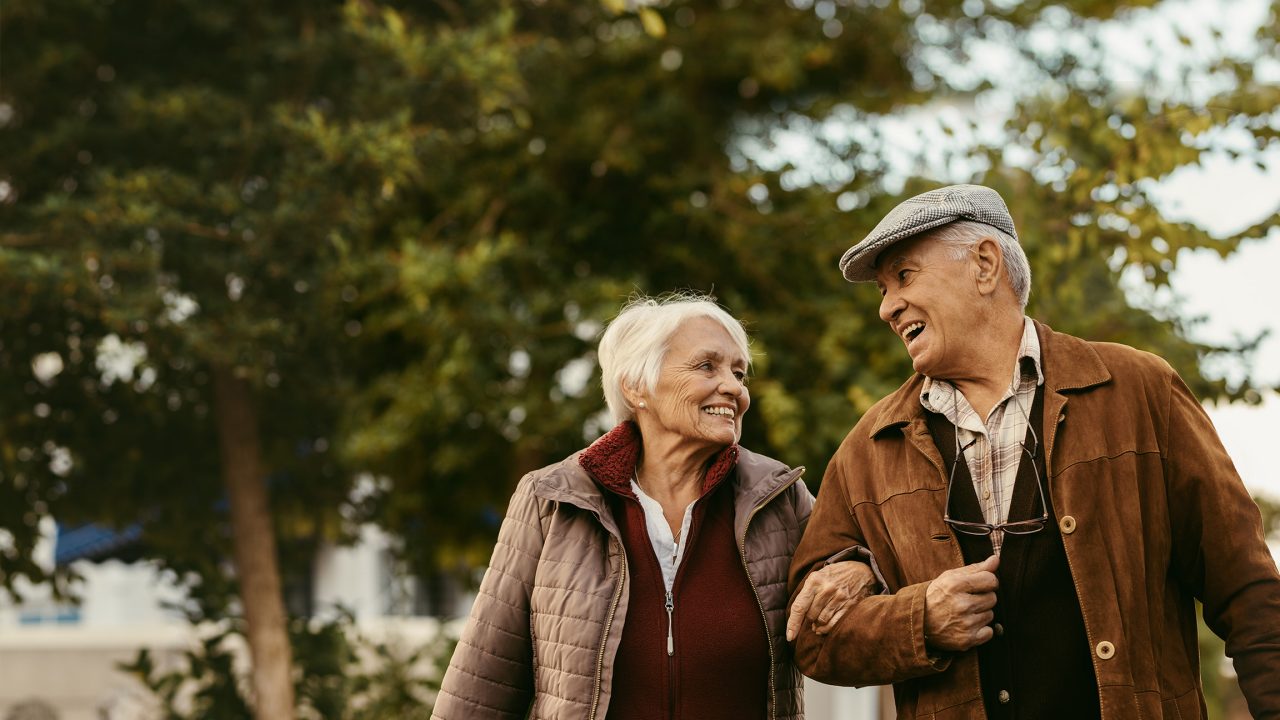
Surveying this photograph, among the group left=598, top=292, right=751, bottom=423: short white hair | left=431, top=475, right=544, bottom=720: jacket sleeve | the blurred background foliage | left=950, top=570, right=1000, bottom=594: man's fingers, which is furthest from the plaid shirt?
the blurred background foliage

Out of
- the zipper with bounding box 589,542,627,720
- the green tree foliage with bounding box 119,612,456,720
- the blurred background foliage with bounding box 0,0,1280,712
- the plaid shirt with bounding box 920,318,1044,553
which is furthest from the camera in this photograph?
the green tree foliage with bounding box 119,612,456,720

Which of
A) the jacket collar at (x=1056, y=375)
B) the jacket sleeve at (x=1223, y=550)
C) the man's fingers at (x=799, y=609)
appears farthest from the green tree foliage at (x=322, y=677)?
the jacket sleeve at (x=1223, y=550)

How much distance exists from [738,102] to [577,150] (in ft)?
4.04

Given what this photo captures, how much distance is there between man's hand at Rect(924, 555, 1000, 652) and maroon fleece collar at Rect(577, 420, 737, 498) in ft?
2.44

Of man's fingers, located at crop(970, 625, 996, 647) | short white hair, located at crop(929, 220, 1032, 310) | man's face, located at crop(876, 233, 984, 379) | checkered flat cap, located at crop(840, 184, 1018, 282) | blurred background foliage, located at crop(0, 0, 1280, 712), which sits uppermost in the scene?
blurred background foliage, located at crop(0, 0, 1280, 712)

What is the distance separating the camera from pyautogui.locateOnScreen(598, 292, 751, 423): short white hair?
10.1 ft

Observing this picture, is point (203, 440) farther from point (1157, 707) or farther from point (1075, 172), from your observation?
point (1157, 707)

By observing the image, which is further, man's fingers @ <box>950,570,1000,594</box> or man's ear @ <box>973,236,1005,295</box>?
man's ear @ <box>973,236,1005,295</box>

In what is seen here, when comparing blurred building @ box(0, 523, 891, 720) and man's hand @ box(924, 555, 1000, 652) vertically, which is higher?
blurred building @ box(0, 523, 891, 720)

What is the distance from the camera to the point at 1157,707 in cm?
224

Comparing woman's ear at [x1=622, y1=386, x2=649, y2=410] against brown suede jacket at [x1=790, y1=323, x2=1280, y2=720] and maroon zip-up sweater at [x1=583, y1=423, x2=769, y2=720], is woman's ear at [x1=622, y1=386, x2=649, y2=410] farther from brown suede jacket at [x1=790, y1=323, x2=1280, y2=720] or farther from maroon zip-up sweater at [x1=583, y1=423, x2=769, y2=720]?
brown suede jacket at [x1=790, y1=323, x2=1280, y2=720]

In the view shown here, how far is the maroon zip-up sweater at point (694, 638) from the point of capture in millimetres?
2805

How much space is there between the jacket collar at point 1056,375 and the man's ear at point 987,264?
13 cm

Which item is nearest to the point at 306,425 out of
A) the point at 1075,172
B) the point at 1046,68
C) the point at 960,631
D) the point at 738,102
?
the point at 738,102
